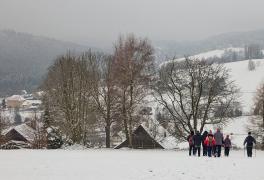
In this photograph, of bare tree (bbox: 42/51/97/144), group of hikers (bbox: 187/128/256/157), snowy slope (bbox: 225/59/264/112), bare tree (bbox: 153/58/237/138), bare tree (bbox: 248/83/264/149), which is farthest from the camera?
snowy slope (bbox: 225/59/264/112)

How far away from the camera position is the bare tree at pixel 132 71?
41562mm

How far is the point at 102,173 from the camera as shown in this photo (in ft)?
57.9

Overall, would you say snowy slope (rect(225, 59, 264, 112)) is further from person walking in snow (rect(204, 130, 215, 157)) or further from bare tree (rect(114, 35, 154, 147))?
person walking in snow (rect(204, 130, 215, 157))

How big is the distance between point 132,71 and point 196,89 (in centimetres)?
702

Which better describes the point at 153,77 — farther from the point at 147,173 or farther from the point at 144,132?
the point at 147,173

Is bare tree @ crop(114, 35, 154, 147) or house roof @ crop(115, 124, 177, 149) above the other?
bare tree @ crop(114, 35, 154, 147)

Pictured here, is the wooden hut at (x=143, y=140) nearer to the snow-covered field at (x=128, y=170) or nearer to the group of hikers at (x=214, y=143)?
the group of hikers at (x=214, y=143)

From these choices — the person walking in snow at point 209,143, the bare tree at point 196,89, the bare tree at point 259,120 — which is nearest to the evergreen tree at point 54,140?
the bare tree at point 196,89

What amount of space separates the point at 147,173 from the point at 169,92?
28.0 meters

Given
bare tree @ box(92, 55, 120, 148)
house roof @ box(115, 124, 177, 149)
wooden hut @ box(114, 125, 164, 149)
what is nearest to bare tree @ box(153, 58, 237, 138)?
bare tree @ box(92, 55, 120, 148)

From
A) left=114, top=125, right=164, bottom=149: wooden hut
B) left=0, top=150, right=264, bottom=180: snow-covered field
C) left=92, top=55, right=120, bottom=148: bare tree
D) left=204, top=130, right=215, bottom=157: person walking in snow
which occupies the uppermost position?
left=92, top=55, right=120, bottom=148: bare tree

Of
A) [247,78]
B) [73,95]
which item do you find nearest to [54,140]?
[73,95]

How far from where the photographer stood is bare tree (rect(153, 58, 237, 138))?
136 feet

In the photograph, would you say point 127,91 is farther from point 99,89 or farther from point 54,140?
point 54,140
